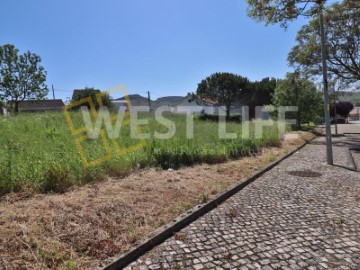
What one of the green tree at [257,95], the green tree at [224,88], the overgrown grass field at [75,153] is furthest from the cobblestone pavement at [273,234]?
the green tree at [257,95]

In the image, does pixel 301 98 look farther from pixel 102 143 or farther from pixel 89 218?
pixel 89 218

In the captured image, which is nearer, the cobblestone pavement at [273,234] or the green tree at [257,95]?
the cobblestone pavement at [273,234]

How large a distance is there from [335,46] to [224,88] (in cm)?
1934

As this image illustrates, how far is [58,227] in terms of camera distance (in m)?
3.37

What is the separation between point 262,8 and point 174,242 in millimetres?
5592

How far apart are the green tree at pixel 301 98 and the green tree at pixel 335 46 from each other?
2093mm

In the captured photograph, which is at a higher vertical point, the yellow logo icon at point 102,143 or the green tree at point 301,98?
the green tree at point 301,98

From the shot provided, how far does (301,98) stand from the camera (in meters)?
21.4

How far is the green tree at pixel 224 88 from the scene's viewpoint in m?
35.1

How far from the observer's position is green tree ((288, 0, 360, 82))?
14641 millimetres

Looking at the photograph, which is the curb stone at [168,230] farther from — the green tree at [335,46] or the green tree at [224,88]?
the green tree at [224,88]

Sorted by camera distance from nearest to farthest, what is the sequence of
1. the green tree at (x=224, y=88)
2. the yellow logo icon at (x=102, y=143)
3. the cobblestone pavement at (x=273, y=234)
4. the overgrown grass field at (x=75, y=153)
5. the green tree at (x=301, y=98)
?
the cobblestone pavement at (x=273, y=234), the overgrown grass field at (x=75, y=153), the yellow logo icon at (x=102, y=143), the green tree at (x=301, y=98), the green tree at (x=224, y=88)

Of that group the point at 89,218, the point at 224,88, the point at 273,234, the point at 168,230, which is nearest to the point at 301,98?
the point at 224,88

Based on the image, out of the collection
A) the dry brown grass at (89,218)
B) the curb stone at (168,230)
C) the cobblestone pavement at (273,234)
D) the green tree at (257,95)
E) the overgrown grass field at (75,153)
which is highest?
the green tree at (257,95)
